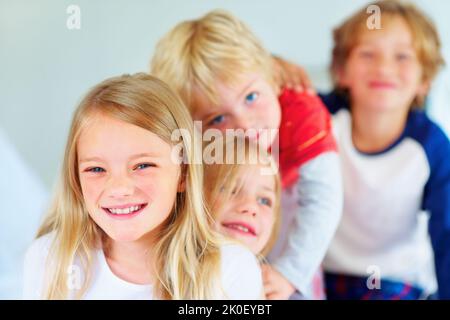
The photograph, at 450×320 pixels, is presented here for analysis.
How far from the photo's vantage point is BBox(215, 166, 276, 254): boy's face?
4.14 ft

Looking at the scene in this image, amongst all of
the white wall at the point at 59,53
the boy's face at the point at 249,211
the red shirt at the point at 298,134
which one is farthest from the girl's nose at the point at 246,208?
the white wall at the point at 59,53

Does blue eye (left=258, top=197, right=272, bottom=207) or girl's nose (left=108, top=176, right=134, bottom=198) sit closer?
girl's nose (left=108, top=176, right=134, bottom=198)

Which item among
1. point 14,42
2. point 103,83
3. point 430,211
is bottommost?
point 430,211

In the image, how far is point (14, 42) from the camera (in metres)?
1.28

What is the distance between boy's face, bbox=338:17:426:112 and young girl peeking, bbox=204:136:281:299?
264 mm

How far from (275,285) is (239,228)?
0.15 m

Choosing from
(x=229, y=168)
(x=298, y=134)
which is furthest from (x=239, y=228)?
(x=298, y=134)

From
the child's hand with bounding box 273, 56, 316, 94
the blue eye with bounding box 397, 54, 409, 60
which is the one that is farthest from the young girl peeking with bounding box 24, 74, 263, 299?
the blue eye with bounding box 397, 54, 409, 60

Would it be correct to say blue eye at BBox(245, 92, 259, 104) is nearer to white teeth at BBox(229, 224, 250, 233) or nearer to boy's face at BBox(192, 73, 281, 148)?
boy's face at BBox(192, 73, 281, 148)

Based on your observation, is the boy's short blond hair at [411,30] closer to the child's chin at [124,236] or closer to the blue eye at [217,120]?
the blue eye at [217,120]

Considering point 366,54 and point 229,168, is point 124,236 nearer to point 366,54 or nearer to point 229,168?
point 229,168
